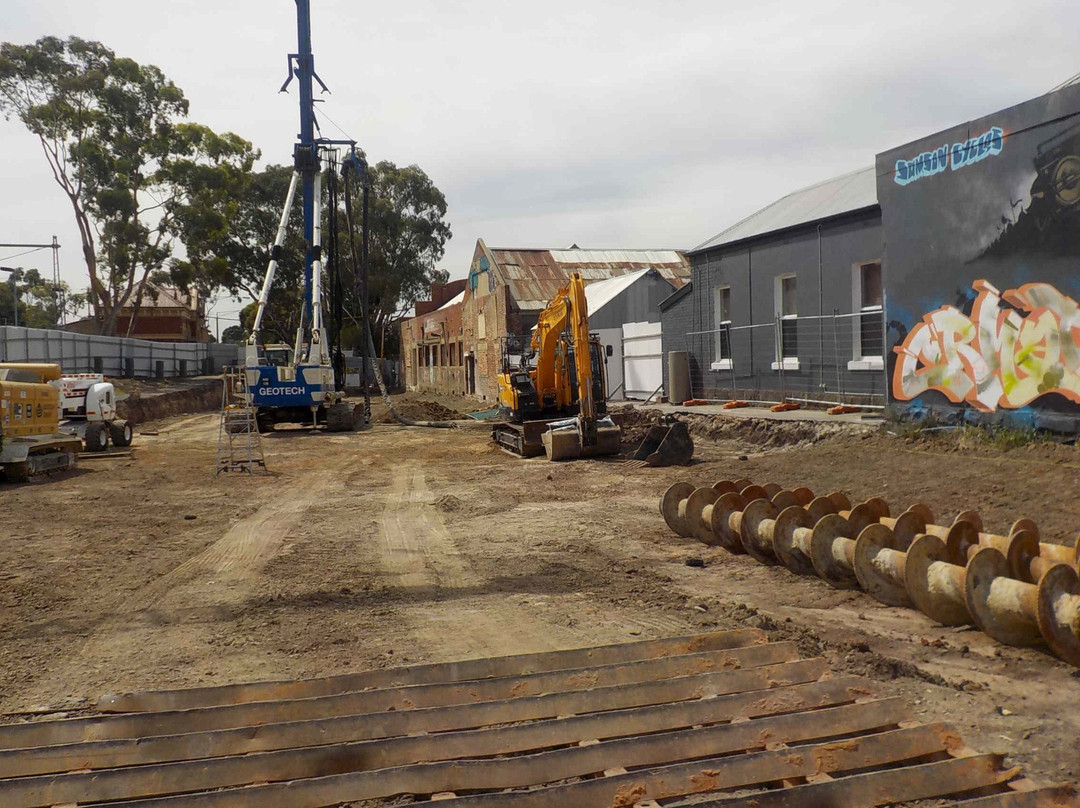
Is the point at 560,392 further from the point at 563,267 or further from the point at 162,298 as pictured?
the point at 162,298

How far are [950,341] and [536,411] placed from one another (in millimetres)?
8706

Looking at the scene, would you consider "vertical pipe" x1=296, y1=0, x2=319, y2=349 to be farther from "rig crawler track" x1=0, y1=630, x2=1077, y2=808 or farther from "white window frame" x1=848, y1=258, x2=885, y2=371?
"rig crawler track" x1=0, y1=630, x2=1077, y2=808

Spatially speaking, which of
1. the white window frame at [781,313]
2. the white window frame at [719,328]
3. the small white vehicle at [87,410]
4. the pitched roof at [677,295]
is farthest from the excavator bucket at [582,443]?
the small white vehicle at [87,410]

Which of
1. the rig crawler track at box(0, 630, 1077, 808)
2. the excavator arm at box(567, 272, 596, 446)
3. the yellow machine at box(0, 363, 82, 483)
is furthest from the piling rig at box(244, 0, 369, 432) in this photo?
the rig crawler track at box(0, 630, 1077, 808)

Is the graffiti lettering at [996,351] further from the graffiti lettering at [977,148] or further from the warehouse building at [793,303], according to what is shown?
the warehouse building at [793,303]

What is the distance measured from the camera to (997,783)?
3.73m

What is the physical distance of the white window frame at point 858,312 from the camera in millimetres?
16406

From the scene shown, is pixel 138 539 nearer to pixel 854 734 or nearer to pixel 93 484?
pixel 93 484

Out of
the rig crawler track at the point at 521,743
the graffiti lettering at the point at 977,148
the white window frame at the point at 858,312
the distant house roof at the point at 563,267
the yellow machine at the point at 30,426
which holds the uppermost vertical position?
the distant house roof at the point at 563,267

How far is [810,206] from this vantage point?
19.3 meters

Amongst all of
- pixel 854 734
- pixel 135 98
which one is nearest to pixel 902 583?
pixel 854 734

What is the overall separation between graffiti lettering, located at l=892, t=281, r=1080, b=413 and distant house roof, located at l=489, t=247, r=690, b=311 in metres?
20.6

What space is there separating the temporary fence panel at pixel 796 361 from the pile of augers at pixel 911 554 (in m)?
6.80

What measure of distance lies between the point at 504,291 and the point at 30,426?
21.0m
